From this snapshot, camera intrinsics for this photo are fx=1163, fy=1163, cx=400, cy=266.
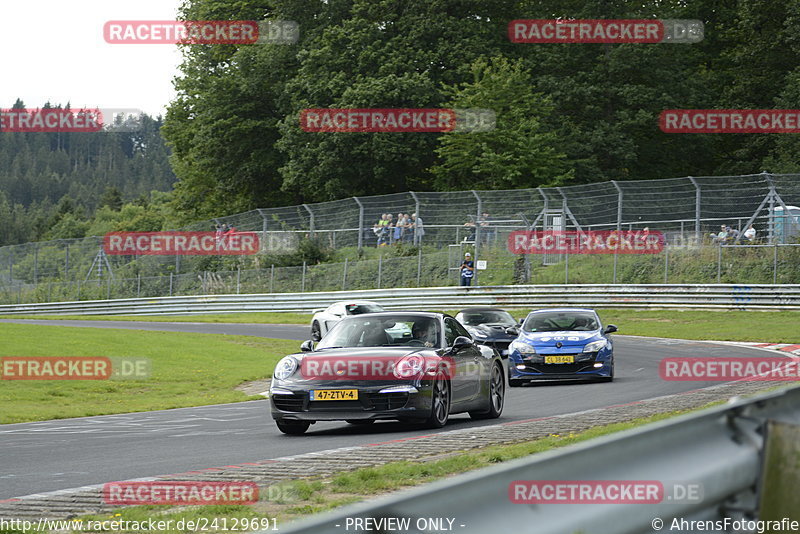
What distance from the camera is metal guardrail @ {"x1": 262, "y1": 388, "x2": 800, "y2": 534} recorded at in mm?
2748

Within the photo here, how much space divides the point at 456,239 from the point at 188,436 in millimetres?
30494

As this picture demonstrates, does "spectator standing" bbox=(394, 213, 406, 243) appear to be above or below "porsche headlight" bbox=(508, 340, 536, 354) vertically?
above

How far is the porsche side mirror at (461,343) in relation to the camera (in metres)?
13.2

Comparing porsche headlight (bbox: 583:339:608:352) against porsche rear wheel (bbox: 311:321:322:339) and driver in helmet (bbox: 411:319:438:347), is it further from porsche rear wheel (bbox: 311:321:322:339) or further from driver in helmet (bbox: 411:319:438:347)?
porsche rear wheel (bbox: 311:321:322:339)

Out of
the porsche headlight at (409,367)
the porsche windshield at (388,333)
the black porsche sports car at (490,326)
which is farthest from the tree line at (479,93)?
the porsche headlight at (409,367)

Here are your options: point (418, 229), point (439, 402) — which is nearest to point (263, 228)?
point (418, 229)

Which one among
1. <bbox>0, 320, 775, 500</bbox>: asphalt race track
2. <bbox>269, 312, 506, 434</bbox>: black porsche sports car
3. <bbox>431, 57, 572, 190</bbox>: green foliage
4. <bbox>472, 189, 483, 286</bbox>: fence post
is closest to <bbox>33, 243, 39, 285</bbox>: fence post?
<bbox>431, 57, 572, 190</bbox>: green foliage

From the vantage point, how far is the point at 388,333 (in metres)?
13.4

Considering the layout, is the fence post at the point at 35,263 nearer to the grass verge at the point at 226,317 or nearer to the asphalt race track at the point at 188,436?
the grass verge at the point at 226,317

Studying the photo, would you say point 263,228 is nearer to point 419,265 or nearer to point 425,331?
point 419,265

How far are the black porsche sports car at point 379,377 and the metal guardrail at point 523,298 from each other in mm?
24494

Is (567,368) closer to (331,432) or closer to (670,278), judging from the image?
(331,432)

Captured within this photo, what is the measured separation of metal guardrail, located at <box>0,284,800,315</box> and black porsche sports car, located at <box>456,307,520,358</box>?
12830 mm

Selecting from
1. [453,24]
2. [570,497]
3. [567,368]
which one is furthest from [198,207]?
[570,497]
